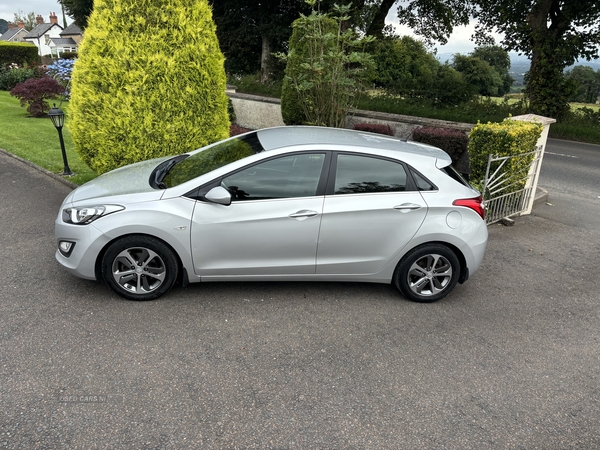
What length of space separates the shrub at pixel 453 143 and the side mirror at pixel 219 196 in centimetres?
625

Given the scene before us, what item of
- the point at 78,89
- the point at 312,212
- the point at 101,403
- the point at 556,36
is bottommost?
the point at 101,403

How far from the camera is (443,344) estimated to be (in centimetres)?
392

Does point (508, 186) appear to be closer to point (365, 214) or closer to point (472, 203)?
point (472, 203)

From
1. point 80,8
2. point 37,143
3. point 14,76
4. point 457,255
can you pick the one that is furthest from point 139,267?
point 80,8

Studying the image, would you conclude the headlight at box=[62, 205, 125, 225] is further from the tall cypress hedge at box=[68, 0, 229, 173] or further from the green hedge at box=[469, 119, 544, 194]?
the green hedge at box=[469, 119, 544, 194]

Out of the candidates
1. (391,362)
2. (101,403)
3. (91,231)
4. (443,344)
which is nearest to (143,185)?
(91,231)

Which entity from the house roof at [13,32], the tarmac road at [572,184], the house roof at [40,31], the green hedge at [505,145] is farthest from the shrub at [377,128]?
the house roof at [13,32]

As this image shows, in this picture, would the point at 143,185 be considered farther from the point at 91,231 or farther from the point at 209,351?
the point at 209,351

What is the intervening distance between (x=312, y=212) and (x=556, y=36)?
19759 mm

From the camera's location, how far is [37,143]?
11.1 metres

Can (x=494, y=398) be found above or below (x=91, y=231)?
below

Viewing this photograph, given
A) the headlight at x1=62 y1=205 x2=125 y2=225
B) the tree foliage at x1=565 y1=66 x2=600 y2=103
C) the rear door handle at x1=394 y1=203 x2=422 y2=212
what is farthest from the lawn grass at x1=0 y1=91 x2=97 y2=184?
the tree foliage at x1=565 y1=66 x2=600 y2=103

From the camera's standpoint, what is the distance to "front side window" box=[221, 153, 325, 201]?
4.16m

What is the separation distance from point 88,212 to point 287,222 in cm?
178
